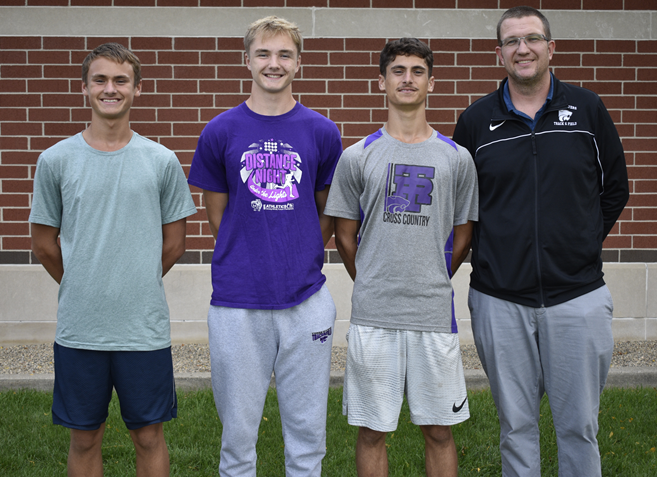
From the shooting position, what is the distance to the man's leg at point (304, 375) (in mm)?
2871

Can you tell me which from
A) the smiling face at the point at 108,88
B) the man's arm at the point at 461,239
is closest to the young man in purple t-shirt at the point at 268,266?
the smiling face at the point at 108,88

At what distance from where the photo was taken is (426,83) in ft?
9.85

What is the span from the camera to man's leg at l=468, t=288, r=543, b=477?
2982 mm

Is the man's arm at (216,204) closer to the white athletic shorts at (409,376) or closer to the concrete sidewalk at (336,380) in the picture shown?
the white athletic shorts at (409,376)

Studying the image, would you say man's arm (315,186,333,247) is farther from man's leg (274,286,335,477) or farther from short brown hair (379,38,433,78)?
short brown hair (379,38,433,78)

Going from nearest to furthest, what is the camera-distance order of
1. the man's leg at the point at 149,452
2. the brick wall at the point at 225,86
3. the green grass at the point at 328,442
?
the man's leg at the point at 149,452, the green grass at the point at 328,442, the brick wall at the point at 225,86

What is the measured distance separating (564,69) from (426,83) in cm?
384

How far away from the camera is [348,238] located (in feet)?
10.2

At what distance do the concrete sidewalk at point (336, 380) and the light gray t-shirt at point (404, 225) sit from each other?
2250mm

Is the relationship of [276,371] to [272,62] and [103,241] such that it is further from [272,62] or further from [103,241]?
[272,62]

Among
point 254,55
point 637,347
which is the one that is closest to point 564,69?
point 637,347

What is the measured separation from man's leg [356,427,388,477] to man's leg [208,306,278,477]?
1.70 ft

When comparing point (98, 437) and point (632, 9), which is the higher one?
point (632, 9)

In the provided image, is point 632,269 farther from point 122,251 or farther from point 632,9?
point 122,251
